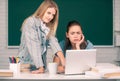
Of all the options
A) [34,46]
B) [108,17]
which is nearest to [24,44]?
[34,46]

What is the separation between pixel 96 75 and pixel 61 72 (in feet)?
1.31

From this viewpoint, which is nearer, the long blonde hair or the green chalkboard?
the long blonde hair

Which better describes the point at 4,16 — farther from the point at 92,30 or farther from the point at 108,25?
the point at 108,25

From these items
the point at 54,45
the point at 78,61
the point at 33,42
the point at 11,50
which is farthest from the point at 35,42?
the point at 11,50

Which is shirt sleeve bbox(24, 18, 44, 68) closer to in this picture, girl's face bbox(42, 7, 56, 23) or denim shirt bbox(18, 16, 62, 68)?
denim shirt bbox(18, 16, 62, 68)

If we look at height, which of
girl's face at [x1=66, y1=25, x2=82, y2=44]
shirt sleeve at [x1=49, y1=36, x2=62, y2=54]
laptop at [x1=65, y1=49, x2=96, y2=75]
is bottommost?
laptop at [x1=65, y1=49, x2=96, y2=75]

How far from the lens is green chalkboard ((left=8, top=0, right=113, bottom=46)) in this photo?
4352mm

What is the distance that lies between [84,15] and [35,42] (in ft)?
7.51

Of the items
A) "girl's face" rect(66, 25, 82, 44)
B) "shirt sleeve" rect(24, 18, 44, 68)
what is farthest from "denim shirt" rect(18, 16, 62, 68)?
"girl's face" rect(66, 25, 82, 44)

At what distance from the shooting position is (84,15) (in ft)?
14.4

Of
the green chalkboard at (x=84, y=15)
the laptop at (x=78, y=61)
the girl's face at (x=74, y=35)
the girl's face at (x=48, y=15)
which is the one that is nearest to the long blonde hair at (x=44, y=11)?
the girl's face at (x=48, y=15)

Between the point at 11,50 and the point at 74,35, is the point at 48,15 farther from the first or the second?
the point at 11,50

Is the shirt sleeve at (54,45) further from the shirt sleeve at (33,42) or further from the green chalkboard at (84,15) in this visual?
the green chalkboard at (84,15)

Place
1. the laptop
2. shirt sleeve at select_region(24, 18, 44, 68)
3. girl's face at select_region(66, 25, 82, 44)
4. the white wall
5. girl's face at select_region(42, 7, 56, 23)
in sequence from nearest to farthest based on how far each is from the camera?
1. the laptop
2. shirt sleeve at select_region(24, 18, 44, 68)
3. girl's face at select_region(42, 7, 56, 23)
4. girl's face at select_region(66, 25, 82, 44)
5. the white wall
